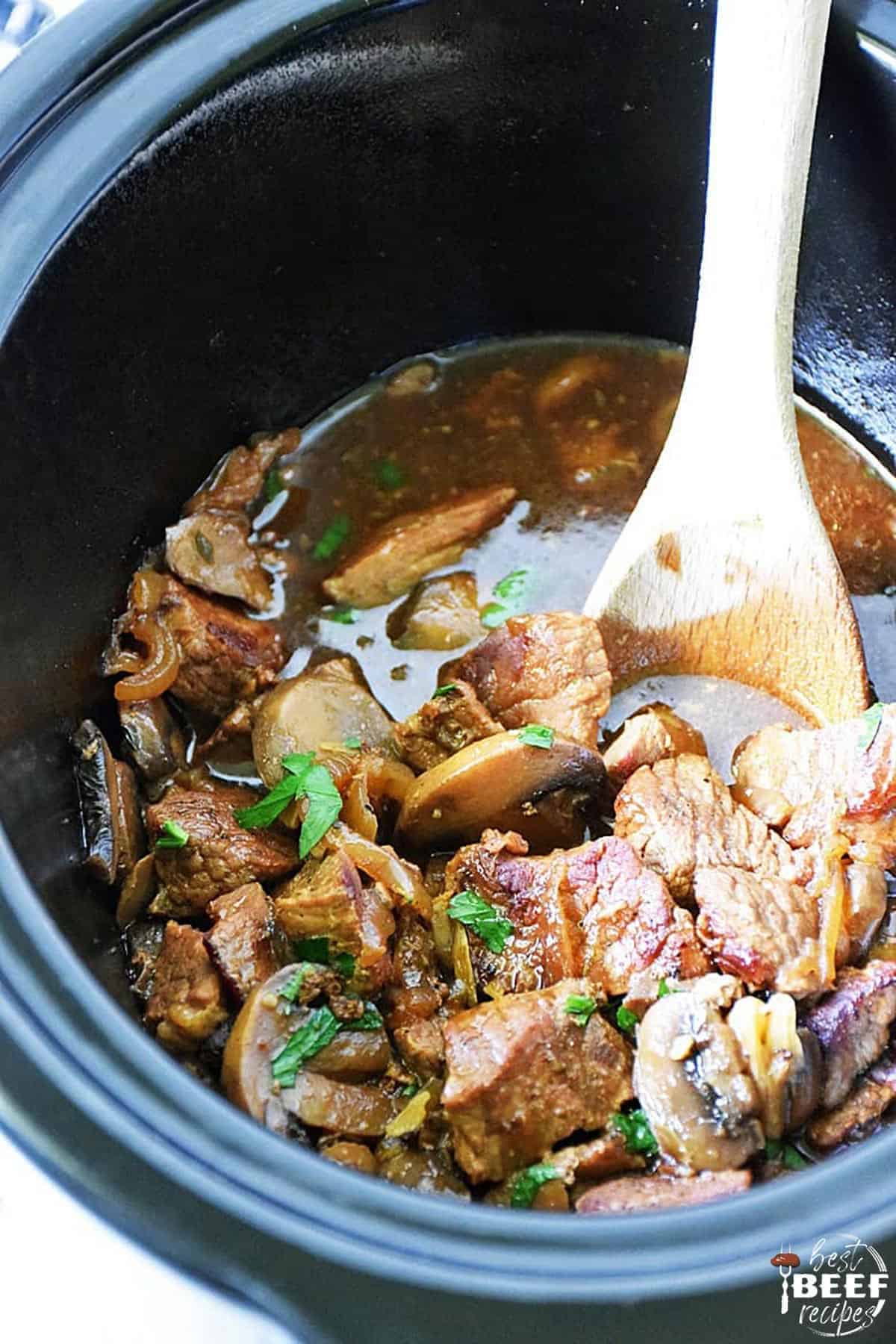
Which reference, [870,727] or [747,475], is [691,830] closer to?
[870,727]

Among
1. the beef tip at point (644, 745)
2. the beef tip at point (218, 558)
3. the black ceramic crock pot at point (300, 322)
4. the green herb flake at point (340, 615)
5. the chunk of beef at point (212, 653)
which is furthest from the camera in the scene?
the green herb flake at point (340, 615)

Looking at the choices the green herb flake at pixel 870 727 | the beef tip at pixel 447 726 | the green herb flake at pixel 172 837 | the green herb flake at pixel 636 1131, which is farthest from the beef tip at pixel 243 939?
the green herb flake at pixel 870 727

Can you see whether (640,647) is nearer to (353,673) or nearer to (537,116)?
(353,673)

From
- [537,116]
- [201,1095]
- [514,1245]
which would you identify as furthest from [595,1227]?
[537,116]

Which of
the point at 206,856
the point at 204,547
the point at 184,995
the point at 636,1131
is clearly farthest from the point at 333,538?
the point at 636,1131

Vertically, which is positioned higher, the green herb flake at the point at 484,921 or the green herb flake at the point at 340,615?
the green herb flake at the point at 340,615

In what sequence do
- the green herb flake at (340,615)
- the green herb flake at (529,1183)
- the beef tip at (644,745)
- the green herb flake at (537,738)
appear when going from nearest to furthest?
the green herb flake at (529,1183) → the green herb flake at (537,738) → the beef tip at (644,745) → the green herb flake at (340,615)

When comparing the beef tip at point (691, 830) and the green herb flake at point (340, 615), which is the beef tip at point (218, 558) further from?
the beef tip at point (691, 830)

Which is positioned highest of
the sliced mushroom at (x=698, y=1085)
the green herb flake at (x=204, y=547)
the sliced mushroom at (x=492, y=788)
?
the green herb flake at (x=204, y=547)
